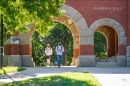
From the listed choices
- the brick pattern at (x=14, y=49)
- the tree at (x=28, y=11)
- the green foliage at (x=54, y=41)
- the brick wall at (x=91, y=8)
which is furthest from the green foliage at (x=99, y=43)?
the tree at (x=28, y=11)

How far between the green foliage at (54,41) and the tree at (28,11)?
23403mm

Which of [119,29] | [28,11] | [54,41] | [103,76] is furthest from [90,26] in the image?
[54,41]

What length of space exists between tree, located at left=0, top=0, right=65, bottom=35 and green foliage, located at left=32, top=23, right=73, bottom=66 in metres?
23.4

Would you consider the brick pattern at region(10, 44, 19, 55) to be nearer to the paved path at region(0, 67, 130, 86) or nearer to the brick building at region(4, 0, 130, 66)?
the brick building at region(4, 0, 130, 66)

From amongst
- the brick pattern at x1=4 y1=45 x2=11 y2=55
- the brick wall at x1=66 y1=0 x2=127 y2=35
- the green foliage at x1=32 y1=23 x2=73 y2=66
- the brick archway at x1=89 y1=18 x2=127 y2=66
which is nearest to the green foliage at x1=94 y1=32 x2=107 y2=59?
the green foliage at x1=32 y1=23 x2=73 y2=66

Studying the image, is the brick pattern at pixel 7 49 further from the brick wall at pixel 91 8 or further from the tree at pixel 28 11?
the tree at pixel 28 11

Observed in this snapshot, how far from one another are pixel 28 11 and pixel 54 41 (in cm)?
3061

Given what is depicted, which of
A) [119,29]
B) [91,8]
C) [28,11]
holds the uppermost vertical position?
[91,8]

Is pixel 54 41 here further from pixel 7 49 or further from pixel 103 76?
pixel 103 76

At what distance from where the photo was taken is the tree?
1055 centimetres

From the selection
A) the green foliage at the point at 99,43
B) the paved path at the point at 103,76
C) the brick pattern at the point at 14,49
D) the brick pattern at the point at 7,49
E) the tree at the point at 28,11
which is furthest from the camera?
the green foliage at the point at 99,43

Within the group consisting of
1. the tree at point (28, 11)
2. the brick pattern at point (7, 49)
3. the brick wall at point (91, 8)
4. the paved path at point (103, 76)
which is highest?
the brick wall at point (91, 8)

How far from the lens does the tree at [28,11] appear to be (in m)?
10.5

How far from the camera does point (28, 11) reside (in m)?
10.8
